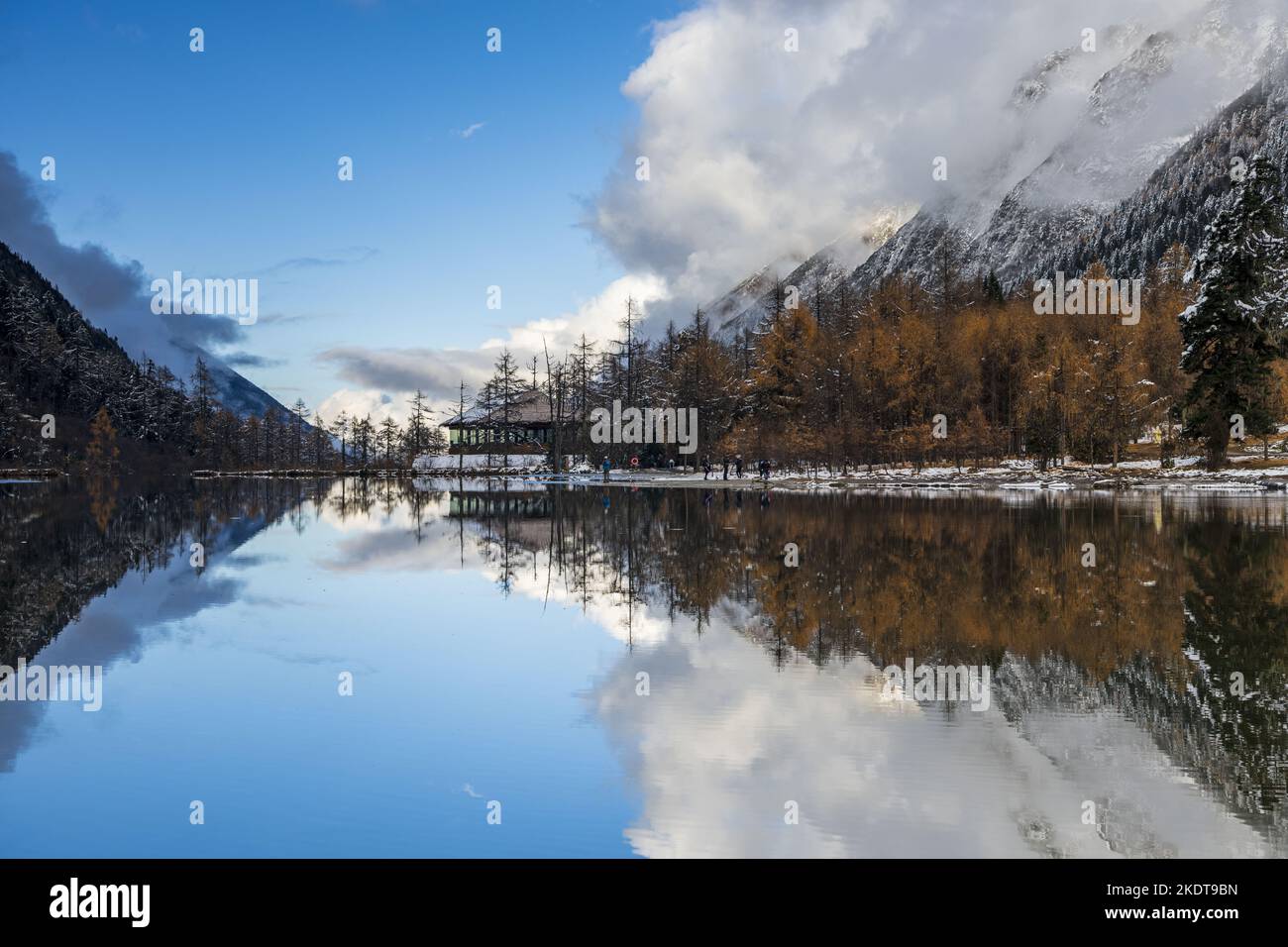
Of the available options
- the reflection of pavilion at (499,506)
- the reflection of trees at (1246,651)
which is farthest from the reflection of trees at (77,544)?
the reflection of trees at (1246,651)

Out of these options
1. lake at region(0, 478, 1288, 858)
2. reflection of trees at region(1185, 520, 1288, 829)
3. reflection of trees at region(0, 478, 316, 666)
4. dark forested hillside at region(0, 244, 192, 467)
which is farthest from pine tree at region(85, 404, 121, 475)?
reflection of trees at region(1185, 520, 1288, 829)

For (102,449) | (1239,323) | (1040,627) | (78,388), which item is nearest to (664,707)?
(1040,627)

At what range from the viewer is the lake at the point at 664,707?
6.75 m

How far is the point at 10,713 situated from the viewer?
975 cm

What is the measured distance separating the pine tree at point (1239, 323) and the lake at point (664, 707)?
38.0 meters

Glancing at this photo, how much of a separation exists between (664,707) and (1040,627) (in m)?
5.88

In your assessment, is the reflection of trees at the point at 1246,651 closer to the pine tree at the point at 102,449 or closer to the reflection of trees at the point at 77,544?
the reflection of trees at the point at 77,544

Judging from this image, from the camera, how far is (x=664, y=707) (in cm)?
969

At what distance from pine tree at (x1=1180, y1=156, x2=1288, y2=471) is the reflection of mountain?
29.0 meters

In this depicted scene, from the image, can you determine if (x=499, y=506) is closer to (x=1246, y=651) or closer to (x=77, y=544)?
(x=77, y=544)

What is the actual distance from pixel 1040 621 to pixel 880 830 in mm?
7609
